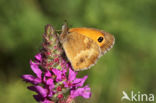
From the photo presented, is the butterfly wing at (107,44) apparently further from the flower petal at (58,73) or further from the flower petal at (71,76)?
the flower petal at (58,73)

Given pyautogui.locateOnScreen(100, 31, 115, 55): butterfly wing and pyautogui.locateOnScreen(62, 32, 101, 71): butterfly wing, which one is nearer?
pyautogui.locateOnScreen(62, 32, 101, 71): butterfly wing

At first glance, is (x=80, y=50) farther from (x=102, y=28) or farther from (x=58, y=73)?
(x=102, y=28)

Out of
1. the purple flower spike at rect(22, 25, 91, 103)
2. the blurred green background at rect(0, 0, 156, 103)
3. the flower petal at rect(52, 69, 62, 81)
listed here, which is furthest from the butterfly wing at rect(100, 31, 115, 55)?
the blurred green background at rect(0, 0, 156, 103)

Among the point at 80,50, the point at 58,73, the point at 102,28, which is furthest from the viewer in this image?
the point at 102,28

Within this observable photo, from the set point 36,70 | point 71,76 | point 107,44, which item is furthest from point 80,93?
point 107,44

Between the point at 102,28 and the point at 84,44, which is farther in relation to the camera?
the point at 102,28

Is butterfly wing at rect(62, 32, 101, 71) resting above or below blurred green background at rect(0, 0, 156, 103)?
below

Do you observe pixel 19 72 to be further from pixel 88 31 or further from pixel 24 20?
pixel 88 31

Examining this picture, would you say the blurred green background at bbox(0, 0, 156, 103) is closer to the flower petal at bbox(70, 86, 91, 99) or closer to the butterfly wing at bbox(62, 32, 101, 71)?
the butterfly wing at bbox(62, 32, 101, 71)
